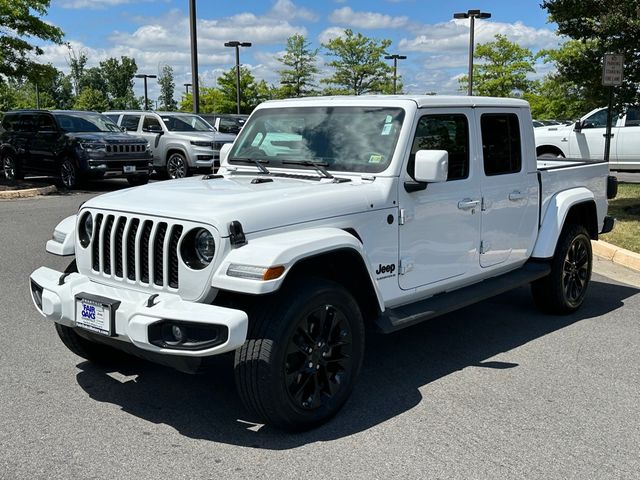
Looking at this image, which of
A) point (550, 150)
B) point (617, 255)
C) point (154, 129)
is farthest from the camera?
point (154, 129)

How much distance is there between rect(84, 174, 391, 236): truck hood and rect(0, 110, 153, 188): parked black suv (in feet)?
37.2

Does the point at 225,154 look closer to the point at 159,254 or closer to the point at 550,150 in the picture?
the point at 159,254

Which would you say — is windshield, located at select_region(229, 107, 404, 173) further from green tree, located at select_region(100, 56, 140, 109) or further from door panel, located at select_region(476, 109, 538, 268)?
green tree, located at select_region(100, 56, 140, 109)

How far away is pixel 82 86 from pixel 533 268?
3139 inches

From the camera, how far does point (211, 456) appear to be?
363 cm

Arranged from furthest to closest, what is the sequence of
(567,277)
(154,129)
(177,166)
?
1. (154,129)
2. (177,166)
3. (567,277)

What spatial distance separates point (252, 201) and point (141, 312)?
876mm

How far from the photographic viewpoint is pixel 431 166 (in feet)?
14.3

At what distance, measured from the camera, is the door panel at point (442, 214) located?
464 centimetres

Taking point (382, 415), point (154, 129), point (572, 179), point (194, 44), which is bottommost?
point (382, 415)

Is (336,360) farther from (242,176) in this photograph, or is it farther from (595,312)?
(595,312)

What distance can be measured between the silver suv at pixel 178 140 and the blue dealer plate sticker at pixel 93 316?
12.8 m

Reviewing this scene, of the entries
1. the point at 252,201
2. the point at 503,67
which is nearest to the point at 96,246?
the point at 252,201

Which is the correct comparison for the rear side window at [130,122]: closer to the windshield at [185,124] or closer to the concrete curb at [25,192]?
the windshield at [185,124]
